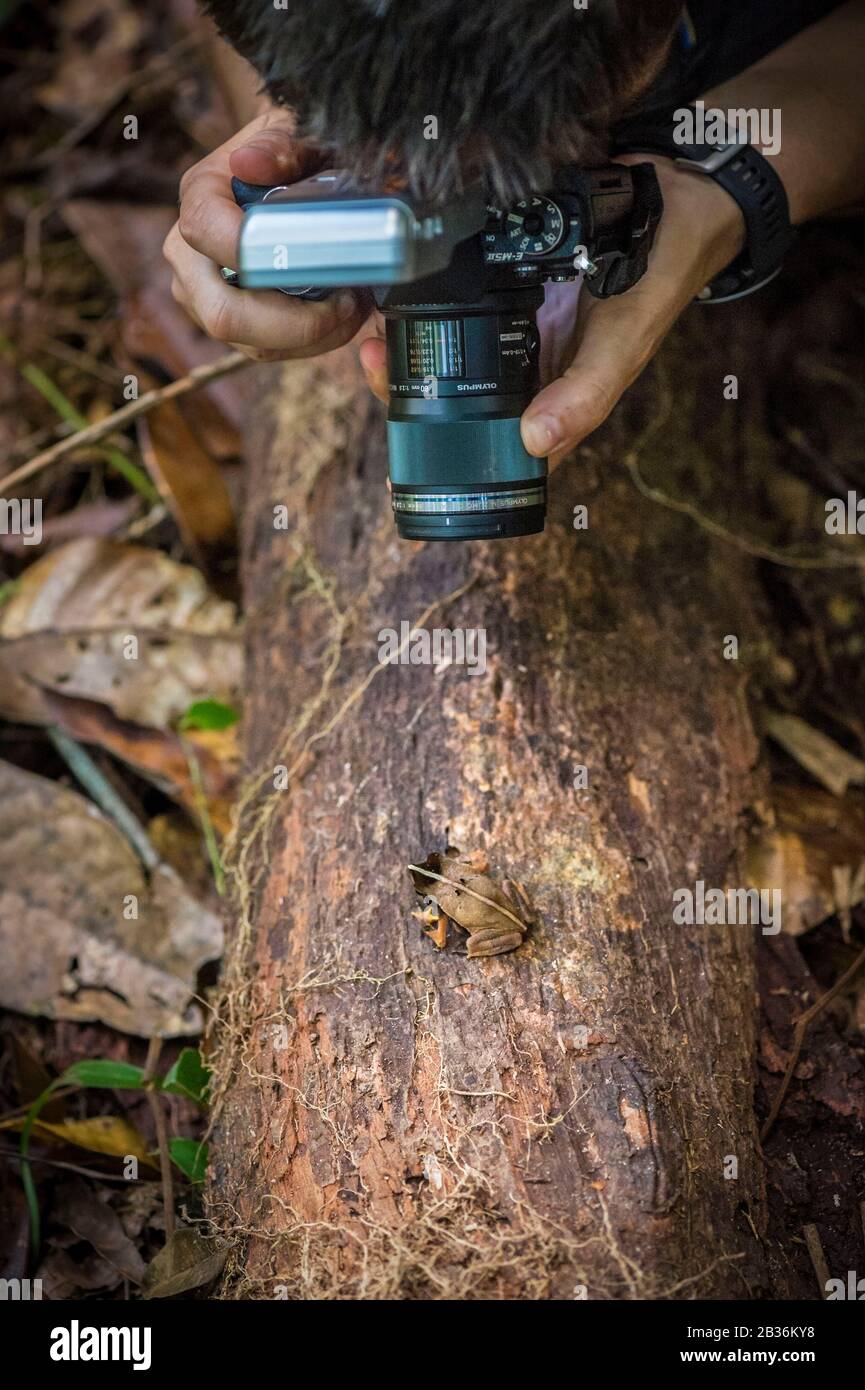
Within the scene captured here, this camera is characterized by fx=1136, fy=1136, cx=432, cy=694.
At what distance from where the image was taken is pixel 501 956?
4.57ft

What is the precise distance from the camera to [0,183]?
3.28 metres

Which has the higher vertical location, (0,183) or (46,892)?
(0,183)

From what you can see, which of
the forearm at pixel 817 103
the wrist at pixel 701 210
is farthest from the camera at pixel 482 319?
the forearm at pixel 817 103

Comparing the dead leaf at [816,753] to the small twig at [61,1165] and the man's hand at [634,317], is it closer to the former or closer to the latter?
the man's hand at [634,317]

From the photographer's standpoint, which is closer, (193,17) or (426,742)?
(426,742)

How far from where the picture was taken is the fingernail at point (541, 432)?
137 centimetres

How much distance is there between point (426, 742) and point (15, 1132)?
2.90ft

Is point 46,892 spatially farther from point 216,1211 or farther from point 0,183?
point 0,183

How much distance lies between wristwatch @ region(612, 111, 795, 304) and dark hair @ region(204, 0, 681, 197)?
29cm

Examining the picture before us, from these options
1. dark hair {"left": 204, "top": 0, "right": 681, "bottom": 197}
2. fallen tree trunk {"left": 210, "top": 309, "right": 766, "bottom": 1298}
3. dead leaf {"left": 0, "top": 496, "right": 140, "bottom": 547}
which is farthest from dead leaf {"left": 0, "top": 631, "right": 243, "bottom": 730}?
dark hair {"left": 204, "top": 0, "right": 681, "bottom": 197}

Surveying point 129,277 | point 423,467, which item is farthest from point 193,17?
point 423,467

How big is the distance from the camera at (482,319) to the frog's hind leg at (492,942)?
49cm
